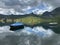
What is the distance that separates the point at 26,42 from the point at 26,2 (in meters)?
1.05

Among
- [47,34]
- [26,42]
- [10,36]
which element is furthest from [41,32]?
[10,36]

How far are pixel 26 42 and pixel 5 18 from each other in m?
0.82

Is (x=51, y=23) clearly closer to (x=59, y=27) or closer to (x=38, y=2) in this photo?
(x=59, y=27)

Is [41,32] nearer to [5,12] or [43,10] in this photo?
[43,10]

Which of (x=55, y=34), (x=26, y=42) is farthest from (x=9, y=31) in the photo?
(x=55, y=34)

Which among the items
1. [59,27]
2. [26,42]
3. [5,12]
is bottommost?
[26,42]

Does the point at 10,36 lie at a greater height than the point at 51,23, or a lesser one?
lesser

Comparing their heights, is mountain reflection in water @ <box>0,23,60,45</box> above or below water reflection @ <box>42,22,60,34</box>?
below

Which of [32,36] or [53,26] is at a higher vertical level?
[53,26]

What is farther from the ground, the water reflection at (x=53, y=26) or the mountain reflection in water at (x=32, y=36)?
the water reflection at (x=53, y=26)

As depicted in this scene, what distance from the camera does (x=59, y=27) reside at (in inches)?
182

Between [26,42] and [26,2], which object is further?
[26,2]

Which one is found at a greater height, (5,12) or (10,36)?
(5,12)

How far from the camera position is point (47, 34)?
462cm
